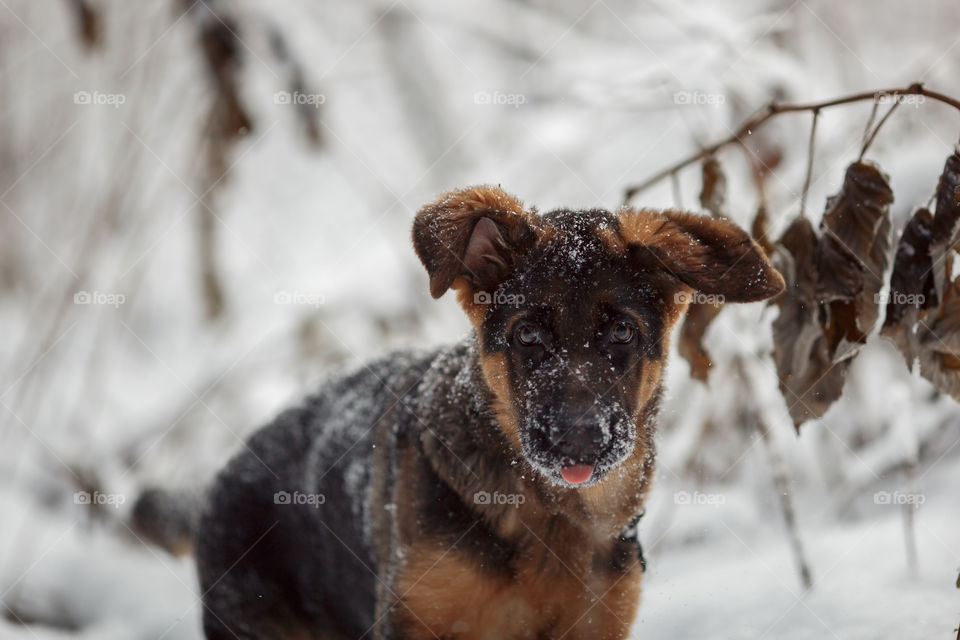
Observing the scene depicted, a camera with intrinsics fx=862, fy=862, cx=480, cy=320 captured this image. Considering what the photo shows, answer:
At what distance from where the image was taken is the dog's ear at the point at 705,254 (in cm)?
322

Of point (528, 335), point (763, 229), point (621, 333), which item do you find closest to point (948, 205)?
point (763, 229)

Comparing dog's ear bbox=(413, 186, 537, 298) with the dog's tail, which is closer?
dog's ear bbox=(413, 186, 537, 298)

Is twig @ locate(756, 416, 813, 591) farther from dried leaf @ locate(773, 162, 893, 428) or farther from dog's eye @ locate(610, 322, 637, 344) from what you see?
dog's eye @ locate(610, 322, 637, 344)

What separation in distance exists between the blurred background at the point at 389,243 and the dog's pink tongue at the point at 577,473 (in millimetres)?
1247

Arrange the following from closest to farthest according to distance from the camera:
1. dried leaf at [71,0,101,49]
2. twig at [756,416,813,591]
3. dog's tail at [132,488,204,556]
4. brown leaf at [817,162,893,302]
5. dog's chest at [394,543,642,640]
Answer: dog's chest at [394,543,642,640] → brown leaf at [817,162,893,302] → twig at [756,416,813,591] → dog's tail at [132,488,204,556] → dried leaf at [71,0,101,49]

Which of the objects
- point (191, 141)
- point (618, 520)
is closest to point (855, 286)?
point (618, 520)

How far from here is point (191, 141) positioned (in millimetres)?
9055

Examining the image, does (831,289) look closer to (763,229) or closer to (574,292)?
(763,229)

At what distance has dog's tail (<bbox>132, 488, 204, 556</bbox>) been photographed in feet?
16.8

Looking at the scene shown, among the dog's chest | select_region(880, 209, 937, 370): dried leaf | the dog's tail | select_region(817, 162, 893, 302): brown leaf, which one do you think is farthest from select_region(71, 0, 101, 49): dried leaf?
select_region(880, 209, 937, 370): dried leaf

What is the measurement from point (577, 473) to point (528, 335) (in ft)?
1.85

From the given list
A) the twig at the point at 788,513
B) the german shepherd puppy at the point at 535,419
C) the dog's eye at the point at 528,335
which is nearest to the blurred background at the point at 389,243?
the twig at the point at 788,513

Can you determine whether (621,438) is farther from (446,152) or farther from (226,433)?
(446,152)

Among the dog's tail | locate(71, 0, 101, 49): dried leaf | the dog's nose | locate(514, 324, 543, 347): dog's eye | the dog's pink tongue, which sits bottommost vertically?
the dog's tail
